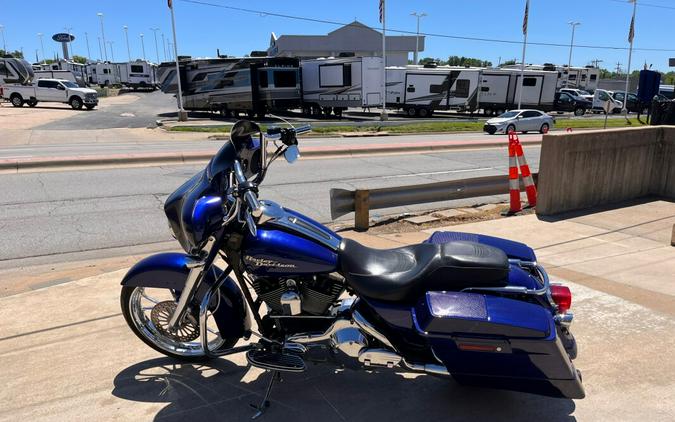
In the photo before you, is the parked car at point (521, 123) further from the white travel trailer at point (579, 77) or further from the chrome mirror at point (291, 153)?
the white travel trailer at point (579, 77)

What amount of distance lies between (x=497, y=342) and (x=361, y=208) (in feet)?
14.9

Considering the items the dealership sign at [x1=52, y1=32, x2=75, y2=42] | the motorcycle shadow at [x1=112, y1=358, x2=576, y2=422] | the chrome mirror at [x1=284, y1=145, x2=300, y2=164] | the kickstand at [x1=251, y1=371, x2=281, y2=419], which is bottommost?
the motorcycle shadow at [x1=112, y1=358, x2=576, y2=422]

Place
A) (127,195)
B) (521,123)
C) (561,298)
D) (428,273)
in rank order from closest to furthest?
1. (428,273)
2. (561,298)
3. (127,195)
4. (521,123)

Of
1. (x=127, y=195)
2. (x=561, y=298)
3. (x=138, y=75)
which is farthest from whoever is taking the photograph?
(x=138, y=75)

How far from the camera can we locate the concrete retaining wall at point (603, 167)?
753cm

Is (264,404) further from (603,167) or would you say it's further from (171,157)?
(171,157)

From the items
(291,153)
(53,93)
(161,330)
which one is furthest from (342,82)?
(291,153)

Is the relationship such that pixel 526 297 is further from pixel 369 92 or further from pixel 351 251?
pixel 369 92

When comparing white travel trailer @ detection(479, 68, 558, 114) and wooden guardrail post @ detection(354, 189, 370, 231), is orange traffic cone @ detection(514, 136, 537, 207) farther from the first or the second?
white travel trailer @ detection(479, 68, 558, 114)

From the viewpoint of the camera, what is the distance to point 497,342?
8.41 feet

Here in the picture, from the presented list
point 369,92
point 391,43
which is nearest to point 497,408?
point 369,92

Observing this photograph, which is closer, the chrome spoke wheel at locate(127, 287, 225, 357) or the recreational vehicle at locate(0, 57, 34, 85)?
the chrome spoke wheel at locate(127, 287, 225, 357)

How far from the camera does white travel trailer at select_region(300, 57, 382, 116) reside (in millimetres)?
31750

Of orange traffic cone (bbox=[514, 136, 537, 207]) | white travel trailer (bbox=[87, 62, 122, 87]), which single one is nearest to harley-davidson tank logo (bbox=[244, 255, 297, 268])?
orange traffic cone (bbox=[514, 136, 537, 207])
